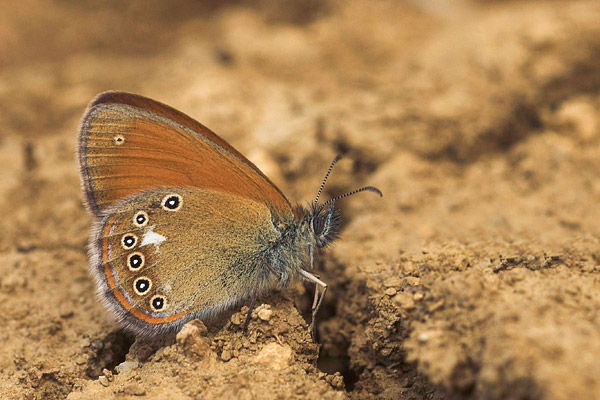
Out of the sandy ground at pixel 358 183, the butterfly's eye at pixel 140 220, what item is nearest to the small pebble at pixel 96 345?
the sandy ground at pixel 358 183

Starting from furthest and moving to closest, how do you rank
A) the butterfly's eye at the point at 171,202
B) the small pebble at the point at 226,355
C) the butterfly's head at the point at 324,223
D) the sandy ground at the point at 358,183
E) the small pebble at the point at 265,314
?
the butterfly's head at the point at 324,223 < the butterfly's eye at the point at 171,202 < the small pebble at the point at 265,314 < the small pebble at the point at 226,355 < the sandy ground at the point at 358,183

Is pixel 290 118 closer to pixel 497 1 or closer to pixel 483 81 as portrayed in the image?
pixel 483 81

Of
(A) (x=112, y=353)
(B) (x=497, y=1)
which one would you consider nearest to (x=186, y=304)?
(A) (x=112, y=353)

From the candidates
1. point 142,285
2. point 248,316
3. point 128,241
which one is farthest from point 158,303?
point 248,316

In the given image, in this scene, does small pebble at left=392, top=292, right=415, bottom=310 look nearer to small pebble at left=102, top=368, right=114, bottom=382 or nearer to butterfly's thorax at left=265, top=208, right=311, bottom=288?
butterfly's thorax at left=265, top=208, right=311, bottom=288

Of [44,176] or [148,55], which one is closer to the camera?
[44,176]

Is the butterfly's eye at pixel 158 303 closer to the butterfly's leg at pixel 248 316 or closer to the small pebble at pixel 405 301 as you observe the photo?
the butterfly's leg at pixel 248 316
